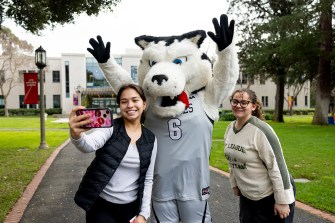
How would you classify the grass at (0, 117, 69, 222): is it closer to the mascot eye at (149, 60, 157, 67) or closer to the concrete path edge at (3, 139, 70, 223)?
the concrete path edge at (3, 139, 70, 223)

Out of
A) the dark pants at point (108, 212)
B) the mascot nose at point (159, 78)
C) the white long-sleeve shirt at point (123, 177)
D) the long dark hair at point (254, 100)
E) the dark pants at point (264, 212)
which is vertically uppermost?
the mascot nose at point (159, 78)

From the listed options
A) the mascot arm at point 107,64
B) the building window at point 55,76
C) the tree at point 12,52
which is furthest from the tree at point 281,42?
the building window at point 55,76

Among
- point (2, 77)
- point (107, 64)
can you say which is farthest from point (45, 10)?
point (2, 77)

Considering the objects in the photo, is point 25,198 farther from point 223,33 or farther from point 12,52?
point 12,52

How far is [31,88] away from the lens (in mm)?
12617

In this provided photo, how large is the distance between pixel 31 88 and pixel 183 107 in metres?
10.6

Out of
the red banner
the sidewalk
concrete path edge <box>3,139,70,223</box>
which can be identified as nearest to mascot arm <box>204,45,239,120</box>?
the sidewalk

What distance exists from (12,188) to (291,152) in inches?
318

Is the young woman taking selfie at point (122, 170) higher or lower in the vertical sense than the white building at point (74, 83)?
lower

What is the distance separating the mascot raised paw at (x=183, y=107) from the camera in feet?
10.4

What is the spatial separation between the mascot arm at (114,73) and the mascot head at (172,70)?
6.3 inches

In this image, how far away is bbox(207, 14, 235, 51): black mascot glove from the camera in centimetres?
294

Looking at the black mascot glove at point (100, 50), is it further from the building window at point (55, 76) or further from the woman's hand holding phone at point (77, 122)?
the building window at point (55, 76)

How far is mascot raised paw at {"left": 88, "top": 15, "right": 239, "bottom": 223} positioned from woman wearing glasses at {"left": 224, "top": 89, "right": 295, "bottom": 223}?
262mm
